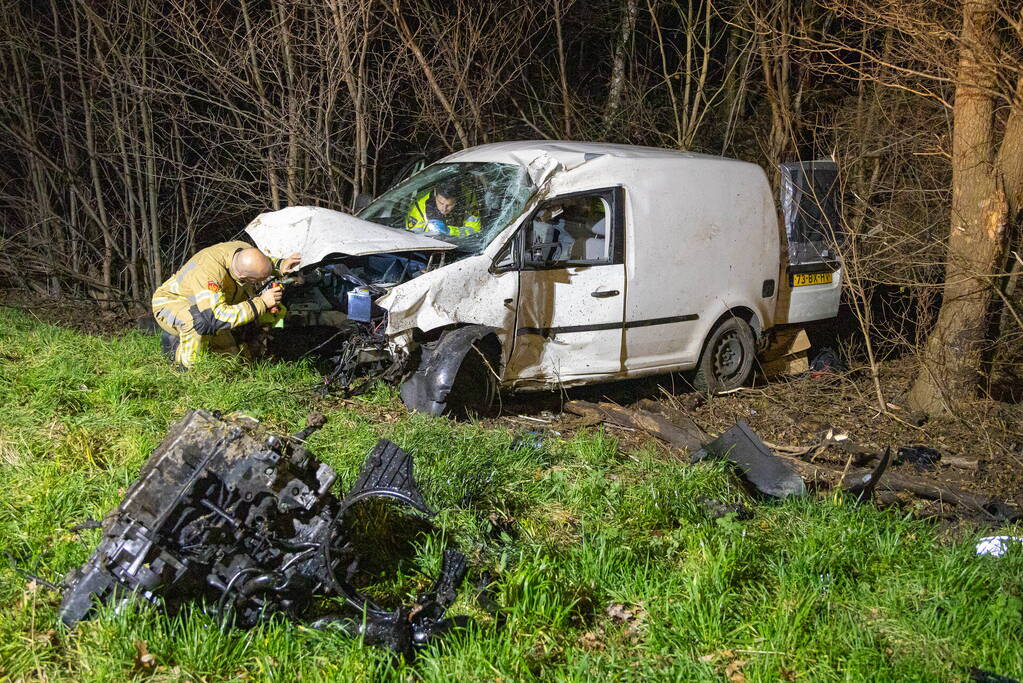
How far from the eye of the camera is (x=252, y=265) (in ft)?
19.3

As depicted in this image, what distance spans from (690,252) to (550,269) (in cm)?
129

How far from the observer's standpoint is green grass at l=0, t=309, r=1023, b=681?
10.6 ft

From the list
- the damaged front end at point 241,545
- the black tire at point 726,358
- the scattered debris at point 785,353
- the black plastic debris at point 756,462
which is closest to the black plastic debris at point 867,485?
the black plastic debris at point 756,462

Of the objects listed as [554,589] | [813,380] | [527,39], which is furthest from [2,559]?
[527,39]

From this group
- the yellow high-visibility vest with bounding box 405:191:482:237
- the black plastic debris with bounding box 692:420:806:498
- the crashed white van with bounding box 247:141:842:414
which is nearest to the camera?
the black plastic debris with bounding box 692:420:806:498

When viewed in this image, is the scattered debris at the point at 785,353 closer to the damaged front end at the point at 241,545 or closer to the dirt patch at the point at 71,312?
the damaged front end at the point at 241,545

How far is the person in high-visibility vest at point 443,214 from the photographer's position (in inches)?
249

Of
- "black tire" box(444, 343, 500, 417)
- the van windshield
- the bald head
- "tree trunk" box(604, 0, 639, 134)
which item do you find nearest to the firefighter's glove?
the bald head

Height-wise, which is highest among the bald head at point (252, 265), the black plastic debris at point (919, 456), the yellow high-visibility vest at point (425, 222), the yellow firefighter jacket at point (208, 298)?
the yellow high-visibility vest at point (425, 222)

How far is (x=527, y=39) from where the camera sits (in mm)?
9750

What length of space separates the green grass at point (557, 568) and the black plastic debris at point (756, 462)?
0.14 metres

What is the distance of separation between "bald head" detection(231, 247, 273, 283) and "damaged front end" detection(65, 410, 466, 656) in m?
2.28

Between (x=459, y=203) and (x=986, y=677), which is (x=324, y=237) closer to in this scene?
(x=459, y=203)

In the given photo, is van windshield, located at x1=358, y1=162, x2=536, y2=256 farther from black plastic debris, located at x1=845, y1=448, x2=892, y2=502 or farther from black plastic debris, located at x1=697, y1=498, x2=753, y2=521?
black plastic debris, located at x1=845, y1=448, x2=892, y2=502
